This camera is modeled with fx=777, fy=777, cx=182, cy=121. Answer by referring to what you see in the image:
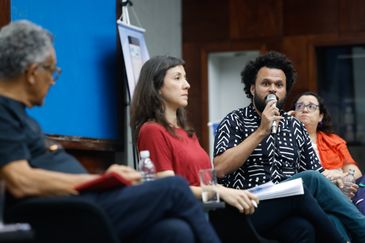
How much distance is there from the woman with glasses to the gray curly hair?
2796 mm

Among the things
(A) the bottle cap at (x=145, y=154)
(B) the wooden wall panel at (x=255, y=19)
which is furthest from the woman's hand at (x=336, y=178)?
(B) the wooden wall panel at (x=255, y=19)

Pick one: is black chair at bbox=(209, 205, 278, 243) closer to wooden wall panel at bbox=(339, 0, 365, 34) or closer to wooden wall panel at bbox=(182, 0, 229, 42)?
wooden wall panel at bbox=(339, 0, 365, 34)

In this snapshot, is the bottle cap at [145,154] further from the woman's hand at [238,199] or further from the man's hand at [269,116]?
the man's hand at [269,116]

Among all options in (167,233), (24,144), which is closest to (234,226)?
(167,233)

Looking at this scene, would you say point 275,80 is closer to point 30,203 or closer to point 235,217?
point 235,217

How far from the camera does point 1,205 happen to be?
238 cm

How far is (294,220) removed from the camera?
375cm

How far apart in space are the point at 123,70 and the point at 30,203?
294 centimetres

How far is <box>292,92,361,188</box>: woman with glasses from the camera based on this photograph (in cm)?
520

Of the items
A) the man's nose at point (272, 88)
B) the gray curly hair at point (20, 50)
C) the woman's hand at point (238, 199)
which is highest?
the gray curly hair at point (20, 50)

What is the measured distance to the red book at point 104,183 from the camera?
2.59 meters

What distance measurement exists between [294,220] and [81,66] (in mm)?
1808

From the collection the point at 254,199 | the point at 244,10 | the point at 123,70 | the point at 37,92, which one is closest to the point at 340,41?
the point at 244,10

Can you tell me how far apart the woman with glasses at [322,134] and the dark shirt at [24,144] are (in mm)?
2647
